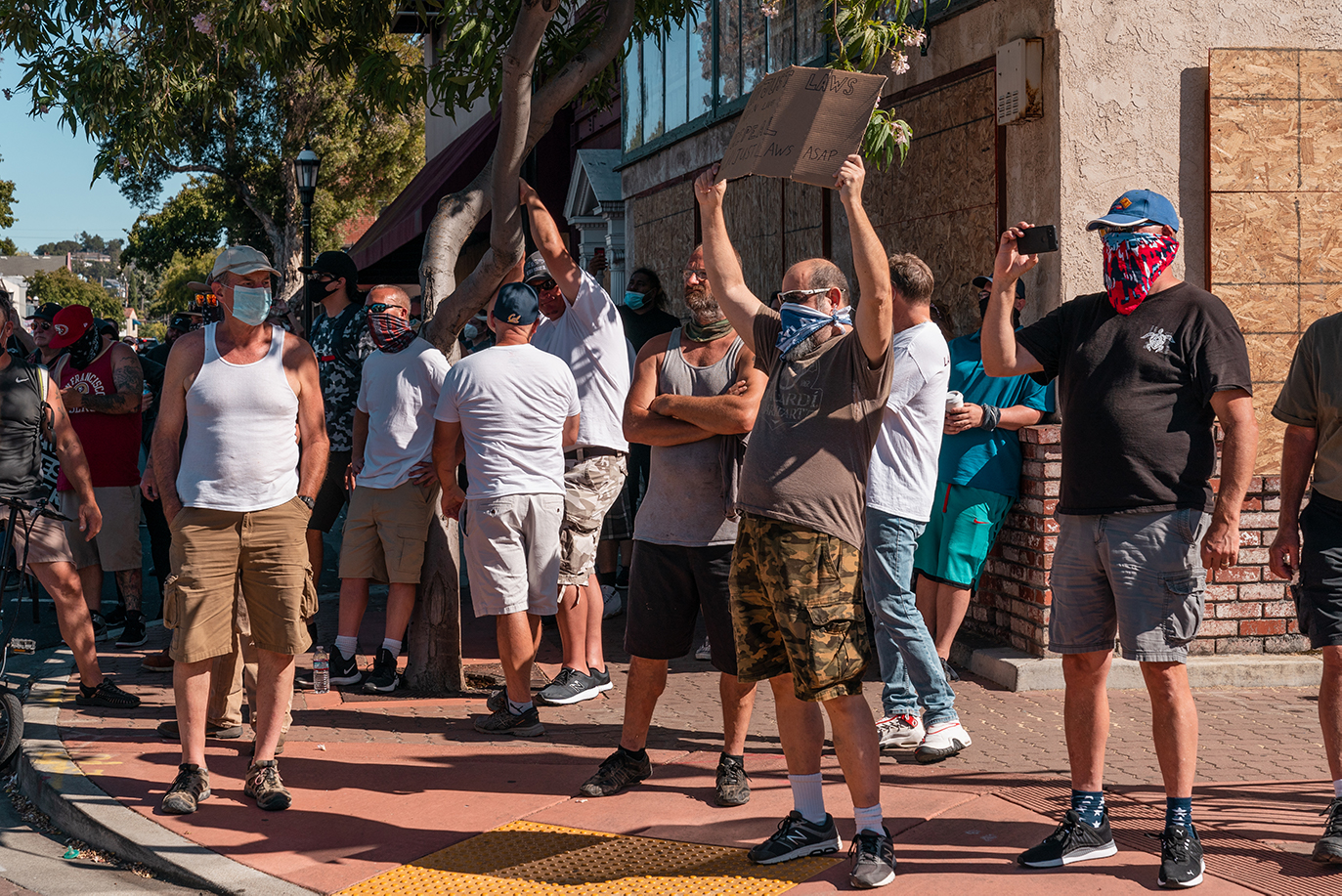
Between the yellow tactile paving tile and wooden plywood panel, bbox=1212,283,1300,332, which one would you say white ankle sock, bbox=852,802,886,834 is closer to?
the yellow tactile paving tile

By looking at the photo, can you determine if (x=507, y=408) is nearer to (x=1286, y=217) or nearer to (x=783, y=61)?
(x=1286, y=217)

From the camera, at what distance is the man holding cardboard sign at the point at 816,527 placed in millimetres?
4047

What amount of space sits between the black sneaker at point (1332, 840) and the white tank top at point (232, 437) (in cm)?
399

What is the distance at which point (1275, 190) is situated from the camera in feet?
22.5

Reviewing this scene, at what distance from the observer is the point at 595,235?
17.5 m

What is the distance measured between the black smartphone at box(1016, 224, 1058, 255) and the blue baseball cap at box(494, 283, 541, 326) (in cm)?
263

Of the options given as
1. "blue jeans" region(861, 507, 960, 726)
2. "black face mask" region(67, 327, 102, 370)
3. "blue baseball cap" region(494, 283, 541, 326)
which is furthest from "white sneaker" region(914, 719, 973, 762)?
"black face mask" region(67, 327, 102, 370)

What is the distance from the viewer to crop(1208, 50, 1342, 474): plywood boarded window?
681 cm

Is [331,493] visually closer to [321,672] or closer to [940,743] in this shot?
[321,672]

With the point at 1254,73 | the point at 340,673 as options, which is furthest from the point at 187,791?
the point at 1254,73

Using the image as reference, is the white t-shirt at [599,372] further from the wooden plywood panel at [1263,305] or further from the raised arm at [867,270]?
the wooden plywood panel at [1263,305]

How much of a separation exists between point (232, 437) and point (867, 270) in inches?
107

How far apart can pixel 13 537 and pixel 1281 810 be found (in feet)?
19.0

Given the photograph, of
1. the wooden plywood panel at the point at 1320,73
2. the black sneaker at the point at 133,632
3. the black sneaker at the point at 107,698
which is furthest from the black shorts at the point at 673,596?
the black sneaker at the point at 133,632
